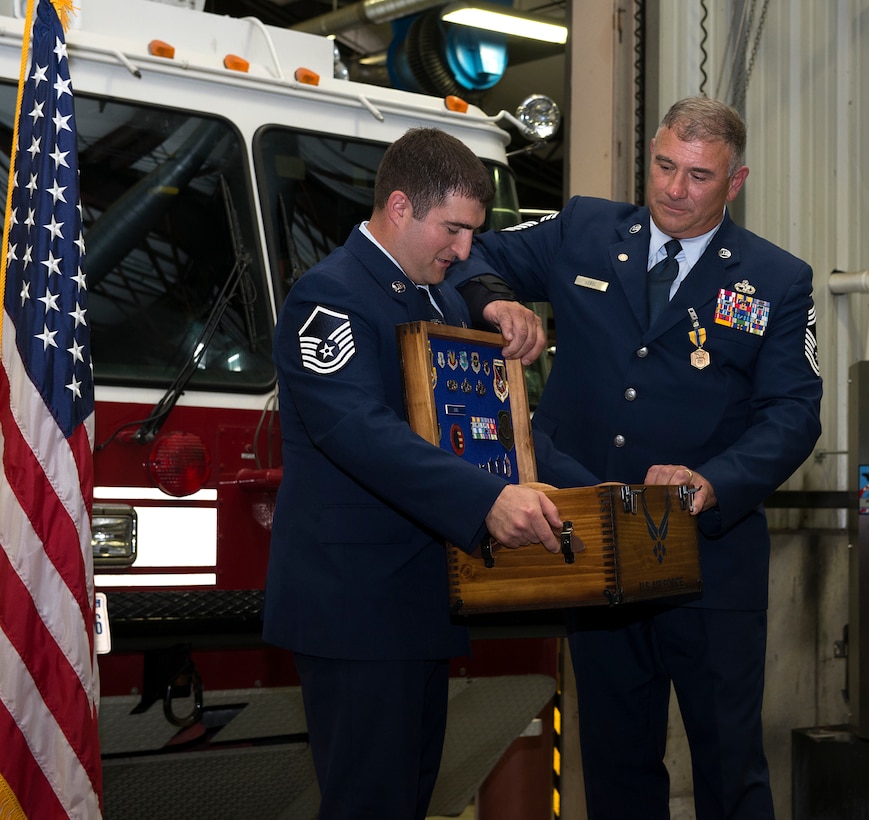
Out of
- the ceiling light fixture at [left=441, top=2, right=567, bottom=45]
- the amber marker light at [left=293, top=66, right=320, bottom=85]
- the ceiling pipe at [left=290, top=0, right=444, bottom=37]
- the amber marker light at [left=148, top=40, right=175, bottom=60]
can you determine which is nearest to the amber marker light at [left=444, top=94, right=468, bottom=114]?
the amber marker light at [left=293, top=66, right=320, bottom=85]

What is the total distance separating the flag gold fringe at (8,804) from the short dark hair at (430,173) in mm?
1695

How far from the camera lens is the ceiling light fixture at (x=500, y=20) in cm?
886

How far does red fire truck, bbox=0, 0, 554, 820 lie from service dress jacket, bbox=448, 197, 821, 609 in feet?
3.31

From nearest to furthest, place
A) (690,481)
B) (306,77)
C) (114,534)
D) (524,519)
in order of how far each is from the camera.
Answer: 1. (524,519)
2. (690,481)
3. (114,534)
4. (306,77)

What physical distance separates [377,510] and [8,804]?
1.28 meters

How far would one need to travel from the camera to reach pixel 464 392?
285 cm

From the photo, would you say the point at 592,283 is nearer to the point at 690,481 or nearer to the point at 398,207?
the point at 690,481

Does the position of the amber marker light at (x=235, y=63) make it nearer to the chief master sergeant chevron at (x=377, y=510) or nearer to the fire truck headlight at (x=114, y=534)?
the fire truck headlight at (x=114, y=534)

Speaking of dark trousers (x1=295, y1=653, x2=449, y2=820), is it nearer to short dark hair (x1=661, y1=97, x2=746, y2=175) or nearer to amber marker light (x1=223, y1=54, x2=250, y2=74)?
short dark hair (x1=661, y1=97, x2=746, y2=175)

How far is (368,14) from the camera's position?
9.15 m

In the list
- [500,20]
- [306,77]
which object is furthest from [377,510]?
[500,20]

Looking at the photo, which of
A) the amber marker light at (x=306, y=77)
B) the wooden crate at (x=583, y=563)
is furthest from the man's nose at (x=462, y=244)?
the amber marker light at (x=306, y=77)

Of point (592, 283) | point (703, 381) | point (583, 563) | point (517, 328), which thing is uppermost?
point (592, 283)

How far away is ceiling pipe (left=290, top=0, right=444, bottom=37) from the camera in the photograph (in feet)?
29.3
